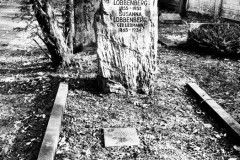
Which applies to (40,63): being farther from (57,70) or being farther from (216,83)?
(216,83)

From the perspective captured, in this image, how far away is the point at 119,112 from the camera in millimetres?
4395

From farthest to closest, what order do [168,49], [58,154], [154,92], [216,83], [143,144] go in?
[168,49], [216,83], [154,92], [143,144], [58,154]

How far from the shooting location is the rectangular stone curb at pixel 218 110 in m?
3.81

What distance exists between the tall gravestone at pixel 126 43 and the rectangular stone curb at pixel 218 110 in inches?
34.3

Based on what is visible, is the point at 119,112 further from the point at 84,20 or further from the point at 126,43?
the point at 84,20

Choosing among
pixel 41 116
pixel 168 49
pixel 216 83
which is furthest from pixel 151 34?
pixel 168 49

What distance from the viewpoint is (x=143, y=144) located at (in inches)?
144

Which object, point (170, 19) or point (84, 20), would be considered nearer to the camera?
point (84, 20)

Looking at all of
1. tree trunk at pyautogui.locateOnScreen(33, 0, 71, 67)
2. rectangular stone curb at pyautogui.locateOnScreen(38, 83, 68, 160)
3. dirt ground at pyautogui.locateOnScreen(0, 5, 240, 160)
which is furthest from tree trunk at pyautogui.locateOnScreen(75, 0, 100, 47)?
rectangular stone curb at pyautogui.locateOnScreen(38, 83, 68, 160)

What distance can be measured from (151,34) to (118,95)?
1195 mm

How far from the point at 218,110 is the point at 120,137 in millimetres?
1637

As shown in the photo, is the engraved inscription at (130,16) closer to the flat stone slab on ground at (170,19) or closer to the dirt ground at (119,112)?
the dirt ground at (119,112)

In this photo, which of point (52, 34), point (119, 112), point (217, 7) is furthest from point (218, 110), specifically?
point (217, 7)

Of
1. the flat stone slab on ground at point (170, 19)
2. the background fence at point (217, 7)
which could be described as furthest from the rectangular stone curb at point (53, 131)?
the background fence at point (217, 7)
